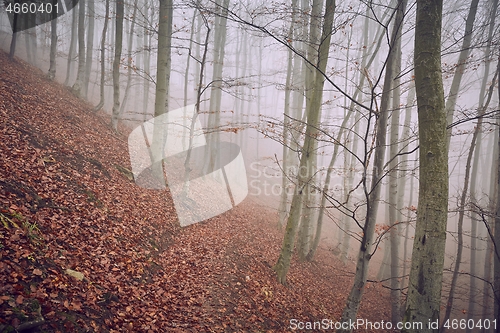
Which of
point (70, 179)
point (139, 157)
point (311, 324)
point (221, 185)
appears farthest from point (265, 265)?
point (221, 185)

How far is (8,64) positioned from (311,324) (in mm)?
15200

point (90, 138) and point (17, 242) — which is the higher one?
point (90, 138)

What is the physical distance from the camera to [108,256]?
473cm

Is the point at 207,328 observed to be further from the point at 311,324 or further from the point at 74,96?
the point at 74,96

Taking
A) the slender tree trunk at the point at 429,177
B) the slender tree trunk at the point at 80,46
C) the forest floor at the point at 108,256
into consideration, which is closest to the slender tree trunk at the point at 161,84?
the forest floor at the point at 108,256

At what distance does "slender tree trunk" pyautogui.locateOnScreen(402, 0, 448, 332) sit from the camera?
2.84 m

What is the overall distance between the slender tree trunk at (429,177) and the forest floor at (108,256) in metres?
2.49

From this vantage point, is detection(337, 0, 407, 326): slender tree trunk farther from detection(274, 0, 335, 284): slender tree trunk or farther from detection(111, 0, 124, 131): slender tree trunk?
detection(111, 0, 124, 131): slender tree trunk

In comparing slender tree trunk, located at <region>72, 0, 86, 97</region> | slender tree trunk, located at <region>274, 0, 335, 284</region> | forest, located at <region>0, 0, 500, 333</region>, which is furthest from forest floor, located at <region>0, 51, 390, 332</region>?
slender tree trunk, located at <region>72, 0, 86, 97</region>

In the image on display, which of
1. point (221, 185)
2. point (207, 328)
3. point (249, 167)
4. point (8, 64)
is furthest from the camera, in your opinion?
point (249, 167)

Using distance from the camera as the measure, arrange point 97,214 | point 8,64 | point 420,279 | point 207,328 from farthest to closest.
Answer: point 8,64, point 97,214, point 207,328, point 420,279

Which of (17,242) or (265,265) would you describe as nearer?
(17,242)

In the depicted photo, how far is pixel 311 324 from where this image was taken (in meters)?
5.91

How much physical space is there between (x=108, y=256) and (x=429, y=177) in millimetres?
5443
